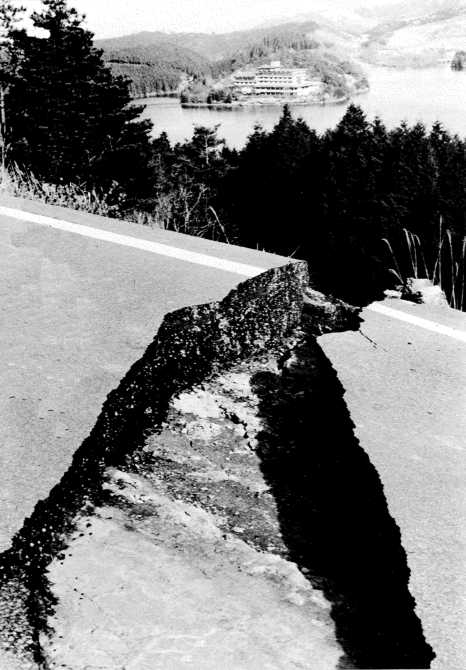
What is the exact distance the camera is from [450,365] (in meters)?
3.31

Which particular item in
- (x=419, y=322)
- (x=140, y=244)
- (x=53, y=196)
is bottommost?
(x=419, y=322)

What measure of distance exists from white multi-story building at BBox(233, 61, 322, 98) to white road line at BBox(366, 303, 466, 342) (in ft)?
117

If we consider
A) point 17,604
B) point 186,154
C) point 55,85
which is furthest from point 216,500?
point 186,154

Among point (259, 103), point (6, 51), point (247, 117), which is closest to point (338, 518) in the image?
point (6, 51)

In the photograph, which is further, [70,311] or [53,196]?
[53,196]

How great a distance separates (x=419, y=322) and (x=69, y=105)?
2796cm

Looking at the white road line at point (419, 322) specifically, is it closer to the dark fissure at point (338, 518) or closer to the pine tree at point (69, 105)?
the dark fissure at point (338, 518)

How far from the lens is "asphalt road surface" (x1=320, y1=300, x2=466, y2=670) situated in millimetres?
1900

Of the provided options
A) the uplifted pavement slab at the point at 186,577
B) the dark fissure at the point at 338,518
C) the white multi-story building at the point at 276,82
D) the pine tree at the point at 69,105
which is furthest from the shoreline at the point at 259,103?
the uplifted pavement slab at the point at 186,577

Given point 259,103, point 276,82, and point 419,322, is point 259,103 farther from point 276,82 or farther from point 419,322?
point 419,322

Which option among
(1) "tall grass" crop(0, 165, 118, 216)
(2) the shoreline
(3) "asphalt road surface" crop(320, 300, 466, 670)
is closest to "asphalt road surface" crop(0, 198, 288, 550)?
(1) "tall grass" crop(0, 165, 118, 216)

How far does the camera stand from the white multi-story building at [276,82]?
39.8m

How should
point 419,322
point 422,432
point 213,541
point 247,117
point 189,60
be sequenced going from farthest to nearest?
point 247,117, point 189,60, point 419,322, point 422,432, point 213,541

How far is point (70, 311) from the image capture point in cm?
354
